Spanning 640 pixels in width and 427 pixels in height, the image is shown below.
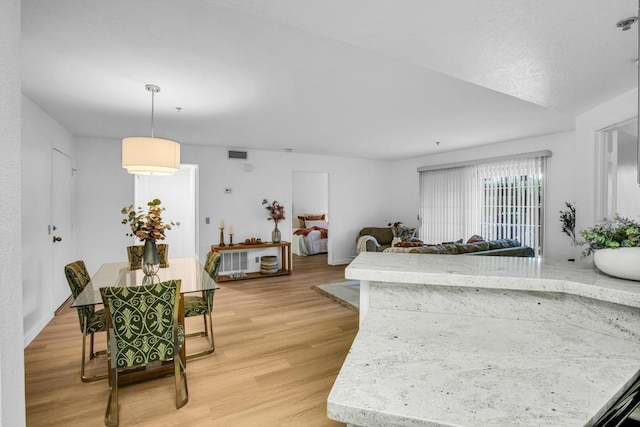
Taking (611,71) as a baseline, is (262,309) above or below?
below

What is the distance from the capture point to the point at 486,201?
230 inches

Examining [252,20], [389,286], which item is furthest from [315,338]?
[252,20]

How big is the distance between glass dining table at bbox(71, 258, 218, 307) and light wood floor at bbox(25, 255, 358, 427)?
695 mm

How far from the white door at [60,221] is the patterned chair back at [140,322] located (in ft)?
8.75

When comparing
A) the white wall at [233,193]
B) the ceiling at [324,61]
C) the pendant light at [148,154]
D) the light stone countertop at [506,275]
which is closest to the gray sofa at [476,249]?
the ceiling at [324,61]

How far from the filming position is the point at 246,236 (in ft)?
20.5

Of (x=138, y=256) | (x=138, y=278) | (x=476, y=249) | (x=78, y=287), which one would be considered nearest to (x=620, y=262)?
(x=476, y=249)

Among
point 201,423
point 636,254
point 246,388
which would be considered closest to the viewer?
point 636,254

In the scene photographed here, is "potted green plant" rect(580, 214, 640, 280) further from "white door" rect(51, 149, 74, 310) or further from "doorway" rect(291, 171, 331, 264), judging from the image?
"doorway" rect(291, 171, 331, 264)

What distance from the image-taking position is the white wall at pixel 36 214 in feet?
10.2

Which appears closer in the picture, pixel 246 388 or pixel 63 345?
pixel 246 388

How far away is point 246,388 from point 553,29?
2852mm

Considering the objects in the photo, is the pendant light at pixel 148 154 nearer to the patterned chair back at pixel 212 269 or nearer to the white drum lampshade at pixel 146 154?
the white drum lampshade at pixel 146 154

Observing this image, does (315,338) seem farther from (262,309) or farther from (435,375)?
(435,375)
